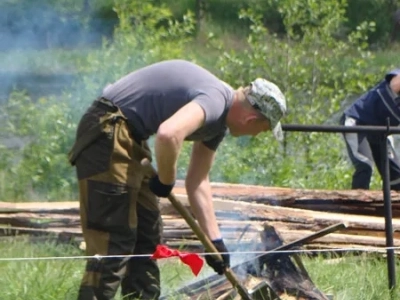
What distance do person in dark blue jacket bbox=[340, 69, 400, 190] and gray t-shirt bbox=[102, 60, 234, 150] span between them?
121 inches

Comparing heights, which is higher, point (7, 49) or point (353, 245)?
point (353, 245)

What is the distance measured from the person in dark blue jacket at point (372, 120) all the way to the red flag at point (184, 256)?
2.90 metres

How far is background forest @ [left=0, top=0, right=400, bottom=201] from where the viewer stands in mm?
8586

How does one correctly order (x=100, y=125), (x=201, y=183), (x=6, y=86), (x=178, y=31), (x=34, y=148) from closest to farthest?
(x=100, y=125) < (x=201, y=183) < (x=34, y=148) < (x=178, y=31) < (x=6, y=86)

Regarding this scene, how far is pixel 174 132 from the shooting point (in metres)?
4.46

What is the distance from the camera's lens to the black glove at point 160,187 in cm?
477

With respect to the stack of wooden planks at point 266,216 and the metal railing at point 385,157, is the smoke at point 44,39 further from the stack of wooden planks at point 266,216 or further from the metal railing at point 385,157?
the metal railing at point 385,157

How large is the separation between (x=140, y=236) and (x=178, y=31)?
15.9 feet

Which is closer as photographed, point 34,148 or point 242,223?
point 242,223

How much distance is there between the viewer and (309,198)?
7.30m

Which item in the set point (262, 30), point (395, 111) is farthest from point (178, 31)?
point (395, 111)

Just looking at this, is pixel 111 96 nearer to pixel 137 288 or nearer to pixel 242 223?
pixel 137 288

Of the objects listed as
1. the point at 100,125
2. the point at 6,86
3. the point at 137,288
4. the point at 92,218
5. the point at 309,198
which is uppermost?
the point at 100,125

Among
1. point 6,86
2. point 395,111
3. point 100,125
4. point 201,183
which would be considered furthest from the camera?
point 6,86
